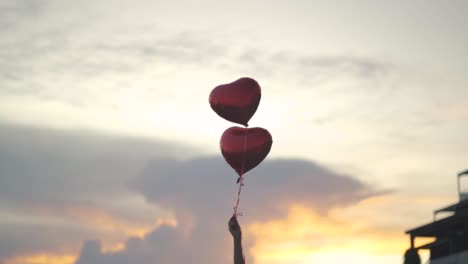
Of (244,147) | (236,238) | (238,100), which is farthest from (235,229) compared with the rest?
(238,100)

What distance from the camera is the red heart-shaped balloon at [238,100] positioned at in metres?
18.1

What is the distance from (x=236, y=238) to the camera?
12.7m

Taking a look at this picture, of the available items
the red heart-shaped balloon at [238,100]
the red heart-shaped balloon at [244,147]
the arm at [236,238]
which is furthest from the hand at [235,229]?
the red heart-shaped balloon at [238,100]

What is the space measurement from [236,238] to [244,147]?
5046mm

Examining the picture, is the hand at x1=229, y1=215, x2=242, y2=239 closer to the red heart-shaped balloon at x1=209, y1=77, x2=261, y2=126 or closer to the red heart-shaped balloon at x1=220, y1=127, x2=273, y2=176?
the red heart-shaped balloon at x1=220, y1=127, x2=273, y2=176

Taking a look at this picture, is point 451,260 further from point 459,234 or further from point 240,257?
point 240,257

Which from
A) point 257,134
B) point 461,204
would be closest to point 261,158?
point 257,134

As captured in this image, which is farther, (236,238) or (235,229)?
(235,229)

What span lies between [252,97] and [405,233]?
3166cm

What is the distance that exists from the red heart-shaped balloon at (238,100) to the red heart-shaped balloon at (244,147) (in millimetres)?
366

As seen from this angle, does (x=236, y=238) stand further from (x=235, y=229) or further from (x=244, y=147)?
(x=244, y=147)

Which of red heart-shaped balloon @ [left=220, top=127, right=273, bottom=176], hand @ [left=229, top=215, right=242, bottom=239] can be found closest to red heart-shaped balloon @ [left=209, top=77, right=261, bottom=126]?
red heart-shaped balloon @ [left=220, top=127, right=273, bottom=176]

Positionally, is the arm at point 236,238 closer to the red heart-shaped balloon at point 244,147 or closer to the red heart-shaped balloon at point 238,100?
the red heart-shaped balloon at point 244,147

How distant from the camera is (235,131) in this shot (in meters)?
18.0
